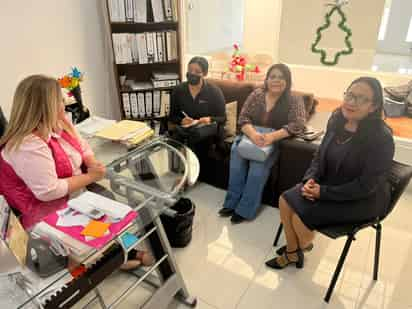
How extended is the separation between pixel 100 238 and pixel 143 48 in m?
2.60

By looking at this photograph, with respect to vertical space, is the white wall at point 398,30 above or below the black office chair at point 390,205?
above

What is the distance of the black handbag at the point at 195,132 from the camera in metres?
2.56

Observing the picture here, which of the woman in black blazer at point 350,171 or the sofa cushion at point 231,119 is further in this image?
the sofa cushion at point 231,119

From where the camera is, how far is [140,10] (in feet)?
10.3

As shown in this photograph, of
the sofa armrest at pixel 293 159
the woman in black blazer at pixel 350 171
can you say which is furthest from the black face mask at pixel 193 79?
the woman in black blazer at pixel 350 171

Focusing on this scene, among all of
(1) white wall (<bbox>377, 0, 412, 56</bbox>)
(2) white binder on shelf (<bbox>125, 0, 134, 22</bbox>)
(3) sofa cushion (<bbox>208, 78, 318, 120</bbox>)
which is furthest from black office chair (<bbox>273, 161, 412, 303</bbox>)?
(1) white wall (<bbox>377, 0, 412, 56</bbox>)

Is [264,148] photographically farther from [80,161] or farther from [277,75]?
[80,161]

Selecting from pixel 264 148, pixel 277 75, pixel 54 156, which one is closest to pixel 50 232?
pixel 54 156

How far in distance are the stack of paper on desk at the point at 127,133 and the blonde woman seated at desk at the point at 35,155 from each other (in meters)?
0.44

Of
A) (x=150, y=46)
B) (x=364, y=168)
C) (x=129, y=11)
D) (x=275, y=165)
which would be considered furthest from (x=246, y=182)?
(x=129, y=11)

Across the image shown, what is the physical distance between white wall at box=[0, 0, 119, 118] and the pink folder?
206cm

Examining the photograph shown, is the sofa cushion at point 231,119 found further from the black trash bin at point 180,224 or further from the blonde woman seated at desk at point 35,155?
the blonde woman seated at desk at point 35,155

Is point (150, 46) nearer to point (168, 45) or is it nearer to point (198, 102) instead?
point (168, 45)

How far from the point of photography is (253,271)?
2.00 m
